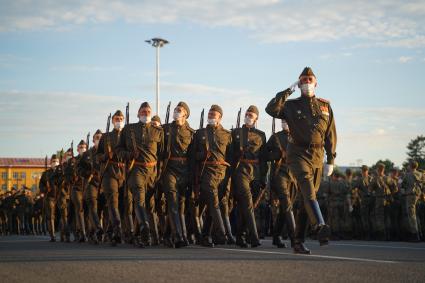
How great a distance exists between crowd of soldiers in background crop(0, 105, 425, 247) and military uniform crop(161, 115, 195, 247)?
Result: 13 cm

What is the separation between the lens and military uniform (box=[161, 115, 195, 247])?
1300cm

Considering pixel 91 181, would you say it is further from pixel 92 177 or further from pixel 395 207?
pixel 395 207

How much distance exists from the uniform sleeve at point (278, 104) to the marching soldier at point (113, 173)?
4964 millimetres

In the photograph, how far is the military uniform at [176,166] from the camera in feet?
42.7

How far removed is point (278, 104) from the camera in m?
10.1

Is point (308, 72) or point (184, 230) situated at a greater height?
point (308, 72)

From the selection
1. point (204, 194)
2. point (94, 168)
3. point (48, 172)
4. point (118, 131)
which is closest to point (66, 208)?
point (48, 172)

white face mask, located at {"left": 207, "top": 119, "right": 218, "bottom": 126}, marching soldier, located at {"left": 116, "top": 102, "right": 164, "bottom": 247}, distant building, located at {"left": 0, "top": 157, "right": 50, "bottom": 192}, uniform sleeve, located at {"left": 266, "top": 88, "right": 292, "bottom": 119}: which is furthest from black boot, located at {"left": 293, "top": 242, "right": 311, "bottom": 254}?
distant building, located at {"left": 0, "top": 157, "right": 50, "bottom": 192}

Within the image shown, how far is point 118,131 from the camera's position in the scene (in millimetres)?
14898

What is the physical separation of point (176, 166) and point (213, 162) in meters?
0.65

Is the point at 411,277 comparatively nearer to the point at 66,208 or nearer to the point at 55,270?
the point at 55,270

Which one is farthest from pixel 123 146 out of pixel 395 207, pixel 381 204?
pixel 395 207

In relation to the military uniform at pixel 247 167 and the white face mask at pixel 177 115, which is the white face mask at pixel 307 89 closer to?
the military uniform at pixel 247 167

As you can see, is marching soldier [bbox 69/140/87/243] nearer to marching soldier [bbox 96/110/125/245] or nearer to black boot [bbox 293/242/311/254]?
marching soldier [bbox 96/110/125/245]
